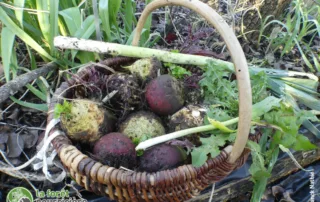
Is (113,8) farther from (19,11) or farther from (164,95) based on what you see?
(164,95)

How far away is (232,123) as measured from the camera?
108 centimetres

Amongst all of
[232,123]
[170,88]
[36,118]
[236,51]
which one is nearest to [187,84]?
[170,88]

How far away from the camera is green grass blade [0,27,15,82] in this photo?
1225 millimetres

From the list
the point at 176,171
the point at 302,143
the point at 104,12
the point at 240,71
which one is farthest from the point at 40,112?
the point at 302,143

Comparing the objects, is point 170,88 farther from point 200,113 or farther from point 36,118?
point 36,118

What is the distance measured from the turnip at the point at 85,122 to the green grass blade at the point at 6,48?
37 centimetres

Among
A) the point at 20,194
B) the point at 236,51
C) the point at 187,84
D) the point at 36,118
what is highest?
the point at 236,51

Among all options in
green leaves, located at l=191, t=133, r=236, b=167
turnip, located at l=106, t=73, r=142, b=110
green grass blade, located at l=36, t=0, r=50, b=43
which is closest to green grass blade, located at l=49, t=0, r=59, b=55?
green grass blade, located at l=36, t=0, r=50, b=43

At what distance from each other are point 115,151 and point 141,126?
0.53 feet

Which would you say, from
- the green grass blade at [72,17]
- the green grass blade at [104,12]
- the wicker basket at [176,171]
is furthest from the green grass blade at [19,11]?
the wicker basket at [176,171]

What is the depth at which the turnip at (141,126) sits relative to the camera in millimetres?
1110

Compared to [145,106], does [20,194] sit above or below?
below

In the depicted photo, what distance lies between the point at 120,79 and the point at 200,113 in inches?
13.1

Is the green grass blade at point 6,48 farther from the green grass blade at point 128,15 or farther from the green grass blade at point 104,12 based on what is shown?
the green grass blade at point 128,15
